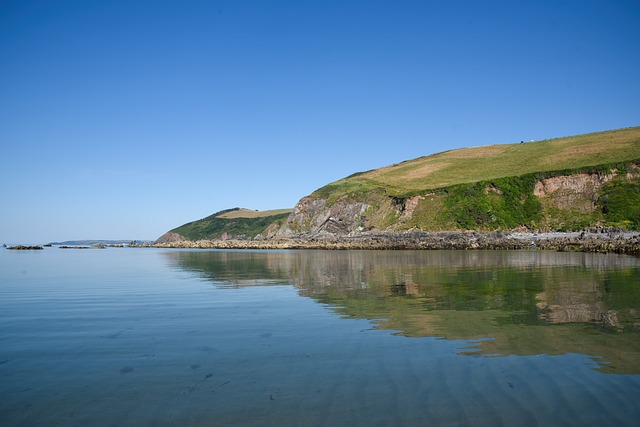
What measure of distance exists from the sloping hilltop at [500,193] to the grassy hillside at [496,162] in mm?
323

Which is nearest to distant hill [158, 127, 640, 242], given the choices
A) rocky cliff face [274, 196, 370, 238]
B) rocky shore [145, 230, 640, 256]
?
rocky cliff face [274, 196, 370, 238]

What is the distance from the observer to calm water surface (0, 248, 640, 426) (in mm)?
6969

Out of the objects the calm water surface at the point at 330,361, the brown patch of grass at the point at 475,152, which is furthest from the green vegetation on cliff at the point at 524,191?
the calm water surface at the point at 330,361

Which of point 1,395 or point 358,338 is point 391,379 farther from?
point 1,395

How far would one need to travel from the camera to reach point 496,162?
126625mm

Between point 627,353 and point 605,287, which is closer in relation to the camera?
point 627,353

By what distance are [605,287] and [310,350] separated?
16240 mm

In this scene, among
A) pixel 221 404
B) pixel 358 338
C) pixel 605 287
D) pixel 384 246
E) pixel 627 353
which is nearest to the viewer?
pixel 221 404

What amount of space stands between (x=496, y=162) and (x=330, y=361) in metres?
128

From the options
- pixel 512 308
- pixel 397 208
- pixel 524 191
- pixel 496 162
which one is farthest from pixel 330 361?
pixel 496 162

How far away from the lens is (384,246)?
82375 mm

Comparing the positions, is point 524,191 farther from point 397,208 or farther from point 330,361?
point 330,361

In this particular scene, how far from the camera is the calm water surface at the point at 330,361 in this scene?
6969 mm

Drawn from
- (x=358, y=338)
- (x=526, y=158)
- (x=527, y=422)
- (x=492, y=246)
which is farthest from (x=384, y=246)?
(x=527, y=422)
